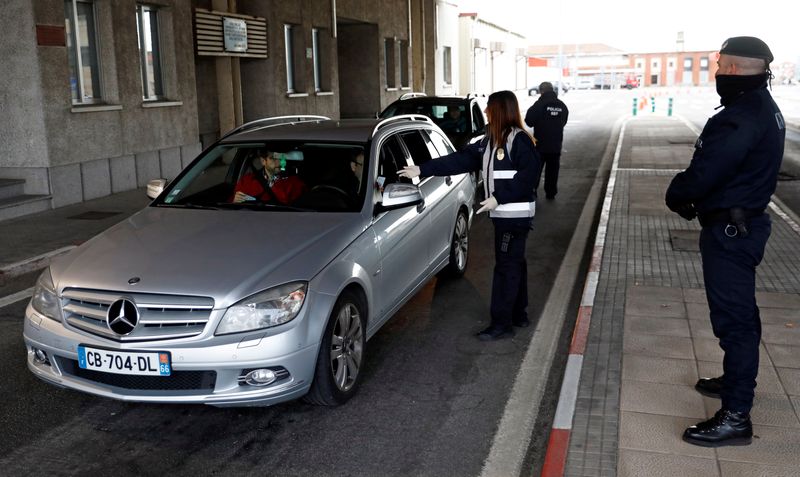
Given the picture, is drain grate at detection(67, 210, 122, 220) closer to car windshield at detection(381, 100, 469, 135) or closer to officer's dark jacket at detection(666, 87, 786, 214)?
car windshield at detection(381, 100, 469, 135)

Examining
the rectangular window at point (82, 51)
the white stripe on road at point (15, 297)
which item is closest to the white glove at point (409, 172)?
the white stripe on road at point (15, 297)

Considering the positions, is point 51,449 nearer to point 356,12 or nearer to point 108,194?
point 108,194

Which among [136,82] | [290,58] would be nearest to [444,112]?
[136,82]

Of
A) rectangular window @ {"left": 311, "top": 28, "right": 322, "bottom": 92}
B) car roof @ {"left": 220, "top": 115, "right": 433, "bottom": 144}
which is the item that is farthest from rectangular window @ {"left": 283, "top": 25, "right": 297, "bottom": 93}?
car roof @ {"left": 220, "top": 115, "right": 433, "bottom": 144}

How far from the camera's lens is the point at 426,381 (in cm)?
514

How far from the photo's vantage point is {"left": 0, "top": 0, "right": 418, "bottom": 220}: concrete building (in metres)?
11.6

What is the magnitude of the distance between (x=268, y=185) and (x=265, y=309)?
1779 mm

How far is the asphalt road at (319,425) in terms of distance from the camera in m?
4.03

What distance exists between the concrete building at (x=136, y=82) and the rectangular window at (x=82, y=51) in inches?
0.7

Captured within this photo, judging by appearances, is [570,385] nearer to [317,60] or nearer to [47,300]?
[47,300]

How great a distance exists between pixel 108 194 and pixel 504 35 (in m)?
54.0

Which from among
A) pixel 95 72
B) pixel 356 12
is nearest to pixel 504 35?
pixel 356 12

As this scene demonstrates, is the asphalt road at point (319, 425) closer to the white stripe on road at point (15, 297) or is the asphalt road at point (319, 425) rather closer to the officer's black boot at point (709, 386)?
the officer's black boot at point (709, 386)

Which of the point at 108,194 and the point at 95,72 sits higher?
the point at 95,72
